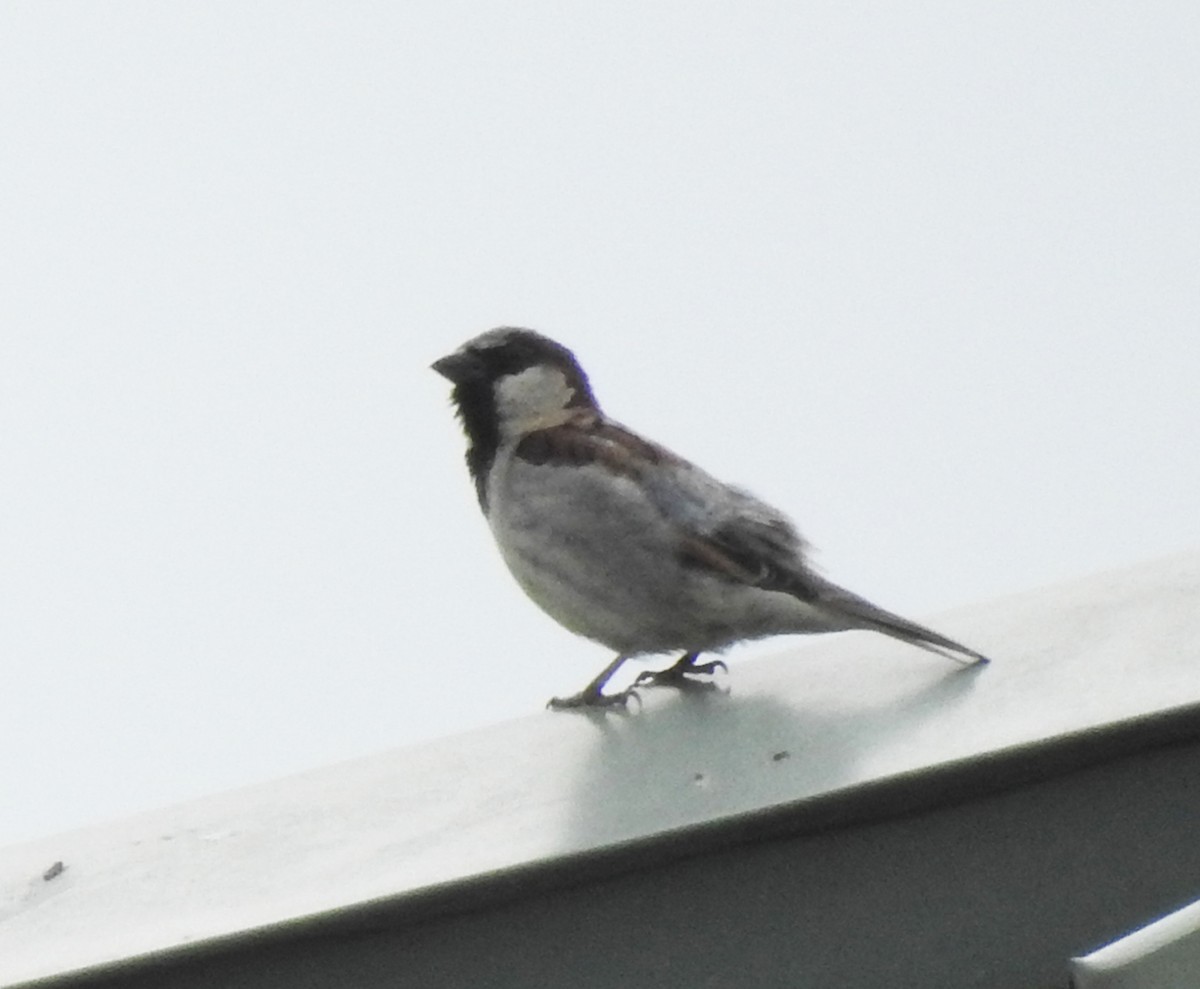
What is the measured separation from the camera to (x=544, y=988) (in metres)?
1.61

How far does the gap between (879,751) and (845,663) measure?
2.03ft

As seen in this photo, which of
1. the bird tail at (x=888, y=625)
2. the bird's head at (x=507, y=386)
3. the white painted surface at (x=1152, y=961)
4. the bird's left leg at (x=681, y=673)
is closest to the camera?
the white painted surface at (x=1152, y=961)

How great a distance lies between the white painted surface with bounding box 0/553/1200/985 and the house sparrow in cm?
55

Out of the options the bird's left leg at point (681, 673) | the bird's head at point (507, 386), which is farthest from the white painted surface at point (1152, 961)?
the bird's head at point (507, 386)

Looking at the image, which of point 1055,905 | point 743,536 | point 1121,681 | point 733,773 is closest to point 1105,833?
point 1055,905

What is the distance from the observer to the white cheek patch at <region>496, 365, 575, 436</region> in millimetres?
3531

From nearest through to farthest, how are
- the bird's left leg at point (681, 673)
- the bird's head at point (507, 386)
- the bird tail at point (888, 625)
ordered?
the bird tail at point (888, 625) → the bird's left leg at point (681, 673) → the bird's head at point (507, 386)

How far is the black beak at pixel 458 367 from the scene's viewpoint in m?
3.61

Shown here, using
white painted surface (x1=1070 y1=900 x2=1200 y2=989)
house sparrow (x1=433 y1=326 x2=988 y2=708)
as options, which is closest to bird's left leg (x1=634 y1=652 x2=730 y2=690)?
house sparrow (x1=433 y1=326 x2=988 y2=708)

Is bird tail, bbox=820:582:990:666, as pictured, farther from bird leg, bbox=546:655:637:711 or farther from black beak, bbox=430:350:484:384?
black beak, bbox=430:350:484:384

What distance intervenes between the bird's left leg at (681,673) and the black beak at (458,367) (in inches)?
29.2

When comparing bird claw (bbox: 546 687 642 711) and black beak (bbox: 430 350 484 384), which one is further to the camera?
black beak (bbox: 430 350 484 384)

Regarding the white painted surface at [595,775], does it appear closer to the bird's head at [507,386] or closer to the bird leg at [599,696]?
the bird leg at [599,696]

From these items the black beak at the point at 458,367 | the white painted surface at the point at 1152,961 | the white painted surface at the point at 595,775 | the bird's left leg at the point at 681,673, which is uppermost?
the white painted surface at the point at 1152,961
